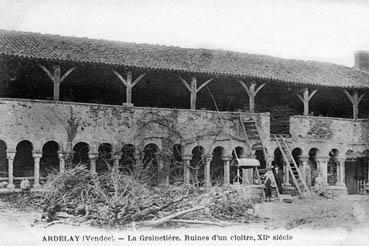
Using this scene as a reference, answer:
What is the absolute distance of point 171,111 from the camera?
830 inches

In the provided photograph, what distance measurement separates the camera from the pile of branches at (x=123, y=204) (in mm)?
12711

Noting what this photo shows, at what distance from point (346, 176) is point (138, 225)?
682 inches

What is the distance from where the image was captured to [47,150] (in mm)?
20719

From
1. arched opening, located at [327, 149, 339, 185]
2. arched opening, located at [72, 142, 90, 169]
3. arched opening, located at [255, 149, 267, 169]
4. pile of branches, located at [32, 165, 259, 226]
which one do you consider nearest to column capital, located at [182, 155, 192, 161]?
arched opening, located at [72, 142, 90, 169]

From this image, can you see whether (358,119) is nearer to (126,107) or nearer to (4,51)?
(126,107)

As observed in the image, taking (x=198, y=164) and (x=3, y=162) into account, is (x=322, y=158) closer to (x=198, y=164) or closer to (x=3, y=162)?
(x=198, y=164)

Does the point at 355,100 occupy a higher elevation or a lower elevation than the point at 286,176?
higher

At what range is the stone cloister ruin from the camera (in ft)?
62.9

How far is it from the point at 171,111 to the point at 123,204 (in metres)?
8.71

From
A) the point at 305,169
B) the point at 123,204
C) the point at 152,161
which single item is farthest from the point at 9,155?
the point at 305,169

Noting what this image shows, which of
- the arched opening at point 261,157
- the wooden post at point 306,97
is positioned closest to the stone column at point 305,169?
the arched opening at point 261,157

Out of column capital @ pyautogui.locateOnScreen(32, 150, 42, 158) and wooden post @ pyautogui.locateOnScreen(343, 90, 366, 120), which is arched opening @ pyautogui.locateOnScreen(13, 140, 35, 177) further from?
wooden post @ pyautogui.locateOnScreen(343, 90, 366, 120)

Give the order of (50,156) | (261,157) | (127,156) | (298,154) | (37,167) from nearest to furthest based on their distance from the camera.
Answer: (37,167)
(127,156)
(50,156)
(298,154)
(261,157)

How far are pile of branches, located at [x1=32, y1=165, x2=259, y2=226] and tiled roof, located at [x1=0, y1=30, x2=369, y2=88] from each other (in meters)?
6.52
